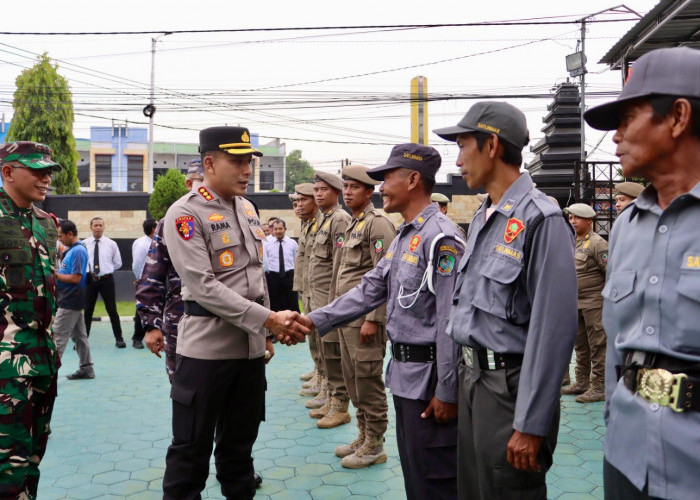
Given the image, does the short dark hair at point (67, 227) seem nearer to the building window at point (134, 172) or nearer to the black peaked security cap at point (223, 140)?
the black peaked security cap at point (223, 140)

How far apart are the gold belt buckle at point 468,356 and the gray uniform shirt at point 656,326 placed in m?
0.52

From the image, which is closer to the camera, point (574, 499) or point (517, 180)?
point (517, 180)

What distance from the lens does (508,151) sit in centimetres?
232

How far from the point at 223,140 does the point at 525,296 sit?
184 cm

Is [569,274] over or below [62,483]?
over

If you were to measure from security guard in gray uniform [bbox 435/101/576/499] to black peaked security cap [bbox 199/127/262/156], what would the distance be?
126 cm

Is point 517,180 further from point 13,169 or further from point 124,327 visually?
point 124,327

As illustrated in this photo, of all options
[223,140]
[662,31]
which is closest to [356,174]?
[223,140]

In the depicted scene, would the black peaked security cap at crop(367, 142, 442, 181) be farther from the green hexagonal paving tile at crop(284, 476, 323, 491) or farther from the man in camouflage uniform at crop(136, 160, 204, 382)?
the green hexagonal paving tile at crop(284, 476, 323, 491)

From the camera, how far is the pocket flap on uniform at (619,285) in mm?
1677

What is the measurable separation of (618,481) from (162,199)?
1657 cm

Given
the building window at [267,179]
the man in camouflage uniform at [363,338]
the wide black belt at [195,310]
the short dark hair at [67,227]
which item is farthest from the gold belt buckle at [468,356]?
the building window at [267,179]

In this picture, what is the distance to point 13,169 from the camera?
128 inches

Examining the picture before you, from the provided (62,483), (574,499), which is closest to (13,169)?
(62,483)
